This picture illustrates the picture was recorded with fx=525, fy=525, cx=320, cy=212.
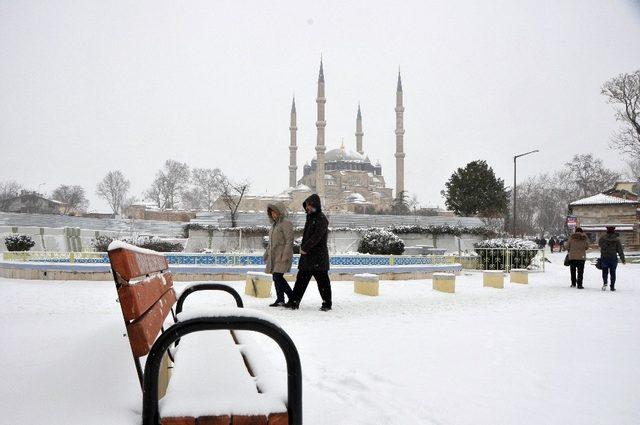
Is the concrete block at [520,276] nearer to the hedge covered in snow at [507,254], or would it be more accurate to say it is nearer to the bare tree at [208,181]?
the hedge covered in snow at [507,254]

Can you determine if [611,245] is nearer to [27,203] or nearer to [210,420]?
[210,420]

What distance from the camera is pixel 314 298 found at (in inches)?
350

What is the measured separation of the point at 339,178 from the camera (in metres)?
83.1

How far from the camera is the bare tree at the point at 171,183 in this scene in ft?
232

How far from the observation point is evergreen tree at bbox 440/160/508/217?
144 ft

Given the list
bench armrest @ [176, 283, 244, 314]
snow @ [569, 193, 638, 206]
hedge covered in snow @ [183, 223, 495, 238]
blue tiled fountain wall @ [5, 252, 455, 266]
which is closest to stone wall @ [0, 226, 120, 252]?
hedge covered in snow @ [183, 223, 495, 238]

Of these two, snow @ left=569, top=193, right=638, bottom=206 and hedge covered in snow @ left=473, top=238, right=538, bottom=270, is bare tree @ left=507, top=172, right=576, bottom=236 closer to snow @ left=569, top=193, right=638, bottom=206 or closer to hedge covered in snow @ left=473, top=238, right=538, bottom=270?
snow @ left=569, top=193, right=638, bottom=206

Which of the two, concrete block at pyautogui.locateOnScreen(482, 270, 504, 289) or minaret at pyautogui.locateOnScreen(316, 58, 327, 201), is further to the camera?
minaret at pyautogui.locateOnScreen(316, 58, 327, 201)

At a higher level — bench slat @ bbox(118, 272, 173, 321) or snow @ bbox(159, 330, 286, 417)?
bench slat @ bbox(118, 272, 173, 321)

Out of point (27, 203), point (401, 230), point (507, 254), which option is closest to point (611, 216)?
point (401, 230)

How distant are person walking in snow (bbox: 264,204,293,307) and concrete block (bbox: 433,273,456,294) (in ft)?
13.7

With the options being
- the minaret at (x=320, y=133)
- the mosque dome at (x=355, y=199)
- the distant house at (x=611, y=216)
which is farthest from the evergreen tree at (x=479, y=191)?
the mosque dome at (x=355, y=199)

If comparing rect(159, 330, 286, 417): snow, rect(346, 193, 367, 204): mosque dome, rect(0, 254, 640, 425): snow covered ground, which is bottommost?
rect(0, 254, 640, 425): snow covered ground

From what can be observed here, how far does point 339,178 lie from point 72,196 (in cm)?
3883
